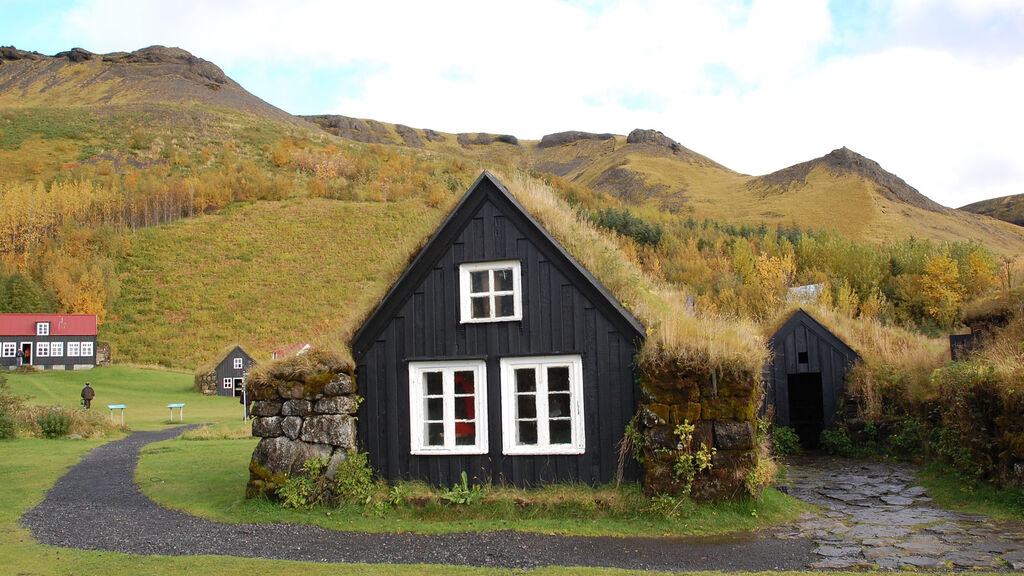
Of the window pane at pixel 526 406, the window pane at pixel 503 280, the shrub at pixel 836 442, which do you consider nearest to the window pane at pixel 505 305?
the window pane at pixel 503 280

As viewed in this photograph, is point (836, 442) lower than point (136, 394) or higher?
lower

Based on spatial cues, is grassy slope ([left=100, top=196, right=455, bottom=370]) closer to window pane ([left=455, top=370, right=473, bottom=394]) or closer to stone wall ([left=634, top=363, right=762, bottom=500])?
window pane ([left=455, top=370, right=473, bottom=394])

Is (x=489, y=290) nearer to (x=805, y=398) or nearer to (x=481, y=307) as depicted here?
(x=481, y=307)

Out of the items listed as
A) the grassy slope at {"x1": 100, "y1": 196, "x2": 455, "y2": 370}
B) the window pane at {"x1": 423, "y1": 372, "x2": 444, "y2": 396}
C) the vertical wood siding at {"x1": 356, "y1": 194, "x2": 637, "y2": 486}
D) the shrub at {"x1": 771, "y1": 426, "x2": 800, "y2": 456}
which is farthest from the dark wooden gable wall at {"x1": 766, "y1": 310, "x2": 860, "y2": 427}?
the grassy slope at {"x1": 100, "y1": 196, "x2": 455, "y2": 370}

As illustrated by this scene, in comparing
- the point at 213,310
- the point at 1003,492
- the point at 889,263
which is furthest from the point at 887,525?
the point at 213,310

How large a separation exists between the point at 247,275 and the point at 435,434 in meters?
61.9

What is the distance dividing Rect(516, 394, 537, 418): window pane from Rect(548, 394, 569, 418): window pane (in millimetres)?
252

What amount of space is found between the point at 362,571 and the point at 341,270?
210 ft

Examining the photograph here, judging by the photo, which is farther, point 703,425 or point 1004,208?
point 1004,208

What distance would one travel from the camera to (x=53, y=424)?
25922mm

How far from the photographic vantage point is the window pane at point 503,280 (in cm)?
1270

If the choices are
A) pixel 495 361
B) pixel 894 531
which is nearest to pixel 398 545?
pixel 495 361

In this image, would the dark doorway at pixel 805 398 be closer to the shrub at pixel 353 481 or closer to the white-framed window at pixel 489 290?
the white-framed window at pixel 489 290

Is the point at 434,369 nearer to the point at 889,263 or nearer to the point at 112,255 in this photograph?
the point at 889,263
